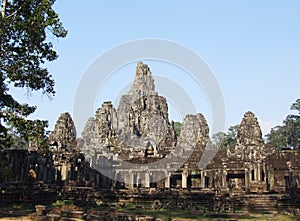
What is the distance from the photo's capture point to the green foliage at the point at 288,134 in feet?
222

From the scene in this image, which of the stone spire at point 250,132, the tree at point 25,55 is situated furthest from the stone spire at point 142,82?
the tree at point 25,55

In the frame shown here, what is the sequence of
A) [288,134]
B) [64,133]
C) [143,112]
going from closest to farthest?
1. [64,133]
2. [143,112]
3. [288,134]

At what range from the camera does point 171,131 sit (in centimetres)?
5212

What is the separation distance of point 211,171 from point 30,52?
2127cm

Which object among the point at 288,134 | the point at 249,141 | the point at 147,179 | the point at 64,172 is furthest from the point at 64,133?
the point at 288,134

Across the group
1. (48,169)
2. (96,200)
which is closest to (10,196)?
(96,200)

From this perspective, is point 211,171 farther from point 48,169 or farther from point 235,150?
point 48,169

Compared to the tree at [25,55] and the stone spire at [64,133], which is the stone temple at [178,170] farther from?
the tree at [25,55]

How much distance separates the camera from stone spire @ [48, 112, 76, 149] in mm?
41084

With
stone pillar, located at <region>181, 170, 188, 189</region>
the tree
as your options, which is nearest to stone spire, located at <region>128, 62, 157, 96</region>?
stone pillar, located at <region>181, 170, 188, 189</region>

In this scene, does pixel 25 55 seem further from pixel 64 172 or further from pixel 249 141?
pixel 249 141

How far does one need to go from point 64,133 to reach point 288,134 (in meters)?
46.0

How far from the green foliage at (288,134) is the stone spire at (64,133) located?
4202cm

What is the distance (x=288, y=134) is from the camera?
2731 inches
